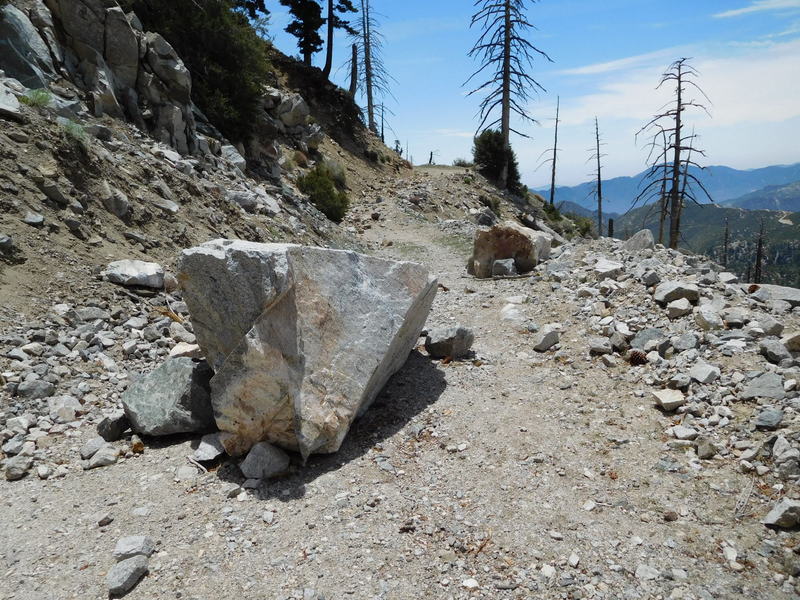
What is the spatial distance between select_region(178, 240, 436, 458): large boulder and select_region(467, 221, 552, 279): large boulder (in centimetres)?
742

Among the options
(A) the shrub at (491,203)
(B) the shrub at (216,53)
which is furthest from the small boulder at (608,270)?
(A) the shrub at (491,203)

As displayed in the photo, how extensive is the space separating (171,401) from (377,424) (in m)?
2.19

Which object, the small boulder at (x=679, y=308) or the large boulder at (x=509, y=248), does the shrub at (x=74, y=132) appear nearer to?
the large boulder at (x=509, y=248)

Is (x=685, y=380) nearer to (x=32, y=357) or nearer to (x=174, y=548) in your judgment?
(x=174, y=548)

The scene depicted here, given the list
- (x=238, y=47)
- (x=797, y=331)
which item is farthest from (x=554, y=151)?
(x=797, y=331)

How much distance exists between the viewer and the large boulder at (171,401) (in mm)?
5281

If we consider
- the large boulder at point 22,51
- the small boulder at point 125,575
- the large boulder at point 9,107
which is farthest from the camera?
the large boulder at point 22,51

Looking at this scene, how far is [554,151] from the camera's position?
34469 mm

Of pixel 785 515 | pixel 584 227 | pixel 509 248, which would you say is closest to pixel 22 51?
pixel 509 248

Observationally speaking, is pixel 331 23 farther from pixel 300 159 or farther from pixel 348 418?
pixel 348 418

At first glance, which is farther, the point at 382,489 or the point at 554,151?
the point at 554,151

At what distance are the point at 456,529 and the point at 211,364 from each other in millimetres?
2945

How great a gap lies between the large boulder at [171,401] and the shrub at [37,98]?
6.39 metres

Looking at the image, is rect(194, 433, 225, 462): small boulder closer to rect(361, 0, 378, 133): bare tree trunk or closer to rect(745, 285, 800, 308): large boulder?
rect(745, 285, 800, 308): large boulder
